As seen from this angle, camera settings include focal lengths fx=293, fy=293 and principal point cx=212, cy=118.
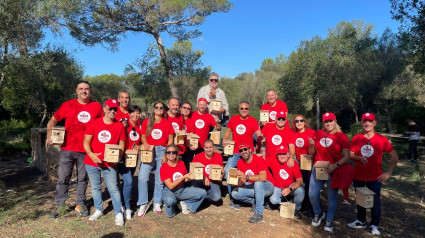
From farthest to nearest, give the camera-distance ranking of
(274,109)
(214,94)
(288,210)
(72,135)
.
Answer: (214,94), (274,109), (288,210), (72,135)

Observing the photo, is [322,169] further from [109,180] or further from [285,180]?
[109,180]

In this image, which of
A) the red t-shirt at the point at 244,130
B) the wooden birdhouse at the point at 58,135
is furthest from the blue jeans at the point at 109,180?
the red t-shirt at the point at 244,130

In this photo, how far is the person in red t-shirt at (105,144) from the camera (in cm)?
468

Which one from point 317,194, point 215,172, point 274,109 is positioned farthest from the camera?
point 274,109

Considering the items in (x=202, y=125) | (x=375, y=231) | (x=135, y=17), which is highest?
(x=135, y=17)

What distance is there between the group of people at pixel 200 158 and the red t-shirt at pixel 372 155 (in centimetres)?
1

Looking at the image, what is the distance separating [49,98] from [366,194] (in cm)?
1643

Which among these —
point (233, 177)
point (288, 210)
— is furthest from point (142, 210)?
point (288, 210)

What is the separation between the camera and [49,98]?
16094 millimetres

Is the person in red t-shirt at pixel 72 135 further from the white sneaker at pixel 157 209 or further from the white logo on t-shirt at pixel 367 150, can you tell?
the white logo on t-shirt at pixel 367 150

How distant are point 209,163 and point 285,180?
1.47 meters

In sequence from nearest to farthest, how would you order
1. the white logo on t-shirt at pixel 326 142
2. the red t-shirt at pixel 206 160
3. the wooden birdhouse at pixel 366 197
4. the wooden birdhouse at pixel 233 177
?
the wooden birdhouse at pixel 366 197
the white logo on t-shirt at pixel 326 142
the wooden birdhouse at pixel 233 177
the red t-shirt at pixel 206 160

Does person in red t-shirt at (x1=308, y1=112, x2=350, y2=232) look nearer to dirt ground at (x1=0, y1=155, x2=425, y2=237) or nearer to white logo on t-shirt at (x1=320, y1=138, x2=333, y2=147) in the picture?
white logo on t-shirt at (x1=320, y1=138, x2=333, y2=147)

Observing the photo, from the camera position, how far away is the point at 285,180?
5516mm
